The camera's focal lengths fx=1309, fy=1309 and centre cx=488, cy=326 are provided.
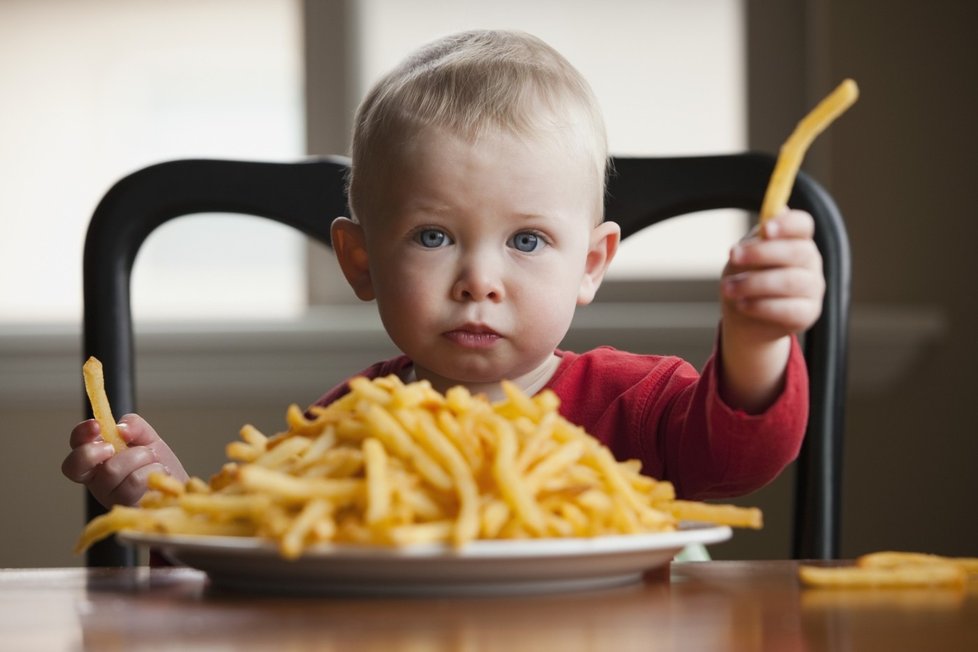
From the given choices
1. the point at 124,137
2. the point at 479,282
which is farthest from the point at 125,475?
the point at 124,137

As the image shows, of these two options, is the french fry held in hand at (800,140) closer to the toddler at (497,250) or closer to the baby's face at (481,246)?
the toddler at (497,250)

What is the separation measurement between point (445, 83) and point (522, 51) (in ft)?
0.34

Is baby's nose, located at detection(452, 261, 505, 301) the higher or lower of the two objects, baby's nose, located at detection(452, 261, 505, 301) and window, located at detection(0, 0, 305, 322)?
the lower

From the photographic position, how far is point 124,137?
8.48ft

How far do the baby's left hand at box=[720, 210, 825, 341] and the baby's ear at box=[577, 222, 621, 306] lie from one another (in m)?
0.51

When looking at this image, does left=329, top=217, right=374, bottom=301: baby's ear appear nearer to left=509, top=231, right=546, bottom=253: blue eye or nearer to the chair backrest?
the chair backrest

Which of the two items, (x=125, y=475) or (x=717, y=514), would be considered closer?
(x=717, y=514)

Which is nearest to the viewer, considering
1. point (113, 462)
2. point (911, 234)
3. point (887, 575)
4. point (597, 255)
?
point (887, 575)

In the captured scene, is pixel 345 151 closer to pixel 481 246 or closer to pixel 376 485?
pixel 481 246

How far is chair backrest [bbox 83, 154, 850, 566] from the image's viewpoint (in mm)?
1285

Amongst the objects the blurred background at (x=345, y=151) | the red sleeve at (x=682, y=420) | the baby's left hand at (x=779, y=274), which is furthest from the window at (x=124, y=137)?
the baby's left hand at (x=779, y=274)

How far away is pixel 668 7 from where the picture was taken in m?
2.56

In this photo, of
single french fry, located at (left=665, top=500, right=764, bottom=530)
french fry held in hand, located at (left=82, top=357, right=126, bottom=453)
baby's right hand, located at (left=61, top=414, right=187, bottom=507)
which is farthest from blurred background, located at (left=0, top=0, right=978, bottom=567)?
single french fry, located at (left=665, top=500, right=764, bottom=530)

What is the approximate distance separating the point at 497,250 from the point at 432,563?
589 millimetres
